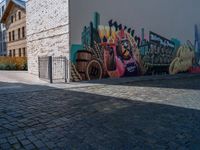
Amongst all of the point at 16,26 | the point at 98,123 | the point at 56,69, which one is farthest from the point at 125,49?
the point at 16,26

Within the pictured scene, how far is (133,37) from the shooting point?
1558cm

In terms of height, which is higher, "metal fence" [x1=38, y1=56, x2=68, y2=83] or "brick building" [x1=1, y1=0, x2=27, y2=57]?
"brick building" [x1=1, y1=0, x2=27, y2=57]

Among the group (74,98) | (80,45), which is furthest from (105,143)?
(80,45)

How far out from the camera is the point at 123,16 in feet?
48.6

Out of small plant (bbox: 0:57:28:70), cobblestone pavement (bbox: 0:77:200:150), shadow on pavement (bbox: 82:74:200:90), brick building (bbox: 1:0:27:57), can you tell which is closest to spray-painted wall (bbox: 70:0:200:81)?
shadow on pavement (bbox: 82:74:200:90)

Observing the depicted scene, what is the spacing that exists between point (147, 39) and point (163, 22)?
8.10 ft

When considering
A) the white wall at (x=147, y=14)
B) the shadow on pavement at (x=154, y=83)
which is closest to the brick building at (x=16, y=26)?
the white wall at (x=147, y=14)

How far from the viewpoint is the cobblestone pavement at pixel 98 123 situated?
3847 millimetres

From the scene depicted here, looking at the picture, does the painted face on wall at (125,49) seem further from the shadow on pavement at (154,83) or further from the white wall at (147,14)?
the shadow on pavement at (154,83)

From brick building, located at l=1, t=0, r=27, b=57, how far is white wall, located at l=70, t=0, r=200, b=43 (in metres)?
15.8

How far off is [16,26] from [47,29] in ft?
55.6

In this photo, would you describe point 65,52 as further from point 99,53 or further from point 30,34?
point 30,34

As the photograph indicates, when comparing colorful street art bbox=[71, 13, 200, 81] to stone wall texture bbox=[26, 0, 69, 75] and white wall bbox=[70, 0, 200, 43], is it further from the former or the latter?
stone wall texture bbox=[26, 0, 69, 75]

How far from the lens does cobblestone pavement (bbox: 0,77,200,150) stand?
3.85 metres
